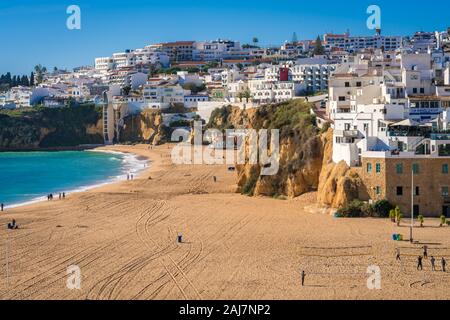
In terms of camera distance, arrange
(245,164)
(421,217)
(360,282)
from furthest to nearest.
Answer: (245,164) → (421,217) → (360,282)

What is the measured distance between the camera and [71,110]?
88.6 metres

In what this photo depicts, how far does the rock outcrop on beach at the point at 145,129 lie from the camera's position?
7806cm

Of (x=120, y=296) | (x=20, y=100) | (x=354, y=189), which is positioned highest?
(x=20, y=100)

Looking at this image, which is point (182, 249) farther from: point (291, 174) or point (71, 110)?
point (71, 110)

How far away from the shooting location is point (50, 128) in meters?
86.6

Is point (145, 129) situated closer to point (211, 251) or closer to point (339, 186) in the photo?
point (339, 186)

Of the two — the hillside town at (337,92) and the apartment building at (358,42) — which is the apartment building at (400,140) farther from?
the apartment building at (358,42)

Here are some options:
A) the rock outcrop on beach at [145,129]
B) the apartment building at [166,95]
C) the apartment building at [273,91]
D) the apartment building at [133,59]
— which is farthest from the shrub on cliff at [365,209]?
the apartment building at [133,59]

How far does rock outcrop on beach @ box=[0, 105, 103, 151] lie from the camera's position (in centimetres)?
8475

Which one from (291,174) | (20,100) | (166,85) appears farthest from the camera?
(20,100)

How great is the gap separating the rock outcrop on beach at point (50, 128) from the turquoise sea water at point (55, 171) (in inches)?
207
